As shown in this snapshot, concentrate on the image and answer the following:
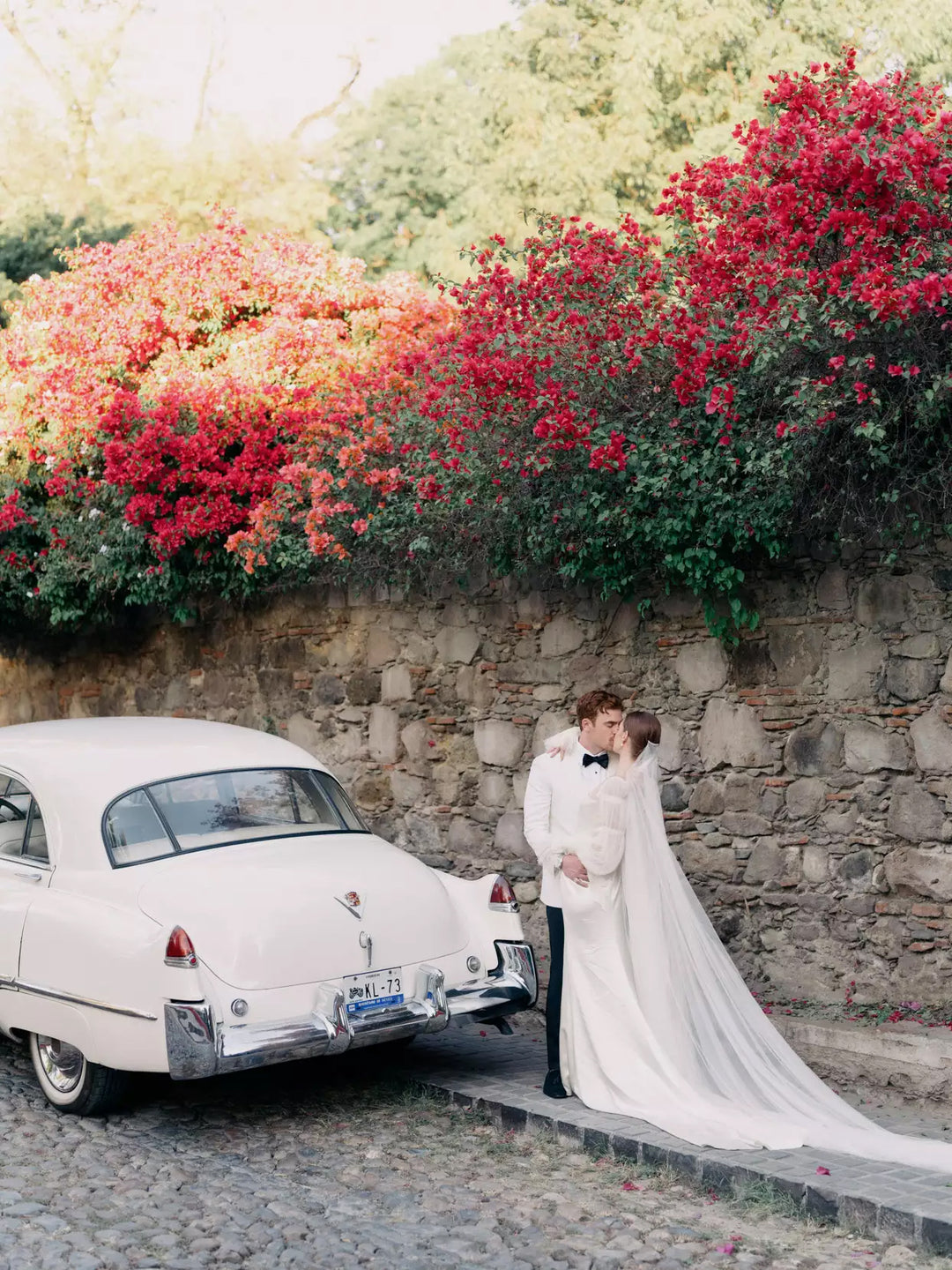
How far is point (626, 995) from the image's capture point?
19.9 feet

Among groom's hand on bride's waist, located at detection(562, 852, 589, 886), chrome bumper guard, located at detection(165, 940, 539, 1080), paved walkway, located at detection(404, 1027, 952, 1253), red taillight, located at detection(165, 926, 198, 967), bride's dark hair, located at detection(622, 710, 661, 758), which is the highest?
bride's dark hair, located at detection(622, 710, 661, 758)

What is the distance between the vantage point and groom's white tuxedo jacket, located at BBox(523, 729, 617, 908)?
636 cm

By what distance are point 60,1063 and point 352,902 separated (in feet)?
5.18

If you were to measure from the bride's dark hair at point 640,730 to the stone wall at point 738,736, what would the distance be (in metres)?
1.33

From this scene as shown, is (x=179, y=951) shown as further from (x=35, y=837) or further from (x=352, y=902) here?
(x=35, y=837)

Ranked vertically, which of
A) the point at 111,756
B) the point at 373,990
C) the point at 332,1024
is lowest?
the point at 332,1024

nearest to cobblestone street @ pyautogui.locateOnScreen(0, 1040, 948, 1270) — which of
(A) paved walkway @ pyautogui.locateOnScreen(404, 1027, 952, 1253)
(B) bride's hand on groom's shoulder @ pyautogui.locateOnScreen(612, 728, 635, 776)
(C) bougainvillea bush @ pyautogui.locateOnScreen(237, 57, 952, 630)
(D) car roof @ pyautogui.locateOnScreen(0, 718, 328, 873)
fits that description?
(A) paved walkway @ pyautogui.locateOnScreen(404, 1027, 952, 1253)

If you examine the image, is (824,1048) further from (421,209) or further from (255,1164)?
(421,209)

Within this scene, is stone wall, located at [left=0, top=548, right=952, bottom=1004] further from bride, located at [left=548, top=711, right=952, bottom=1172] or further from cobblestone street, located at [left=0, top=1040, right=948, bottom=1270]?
cobblestone street, located at [left=0, top=1040, right=948, bottom=1270]

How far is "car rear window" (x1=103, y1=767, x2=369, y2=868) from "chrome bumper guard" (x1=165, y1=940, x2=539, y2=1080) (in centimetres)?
98

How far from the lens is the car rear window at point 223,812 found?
6.30m

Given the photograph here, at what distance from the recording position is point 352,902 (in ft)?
19.7

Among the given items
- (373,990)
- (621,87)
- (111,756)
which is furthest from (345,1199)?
(621,87)

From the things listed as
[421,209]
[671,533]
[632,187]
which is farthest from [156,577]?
[421,209]
